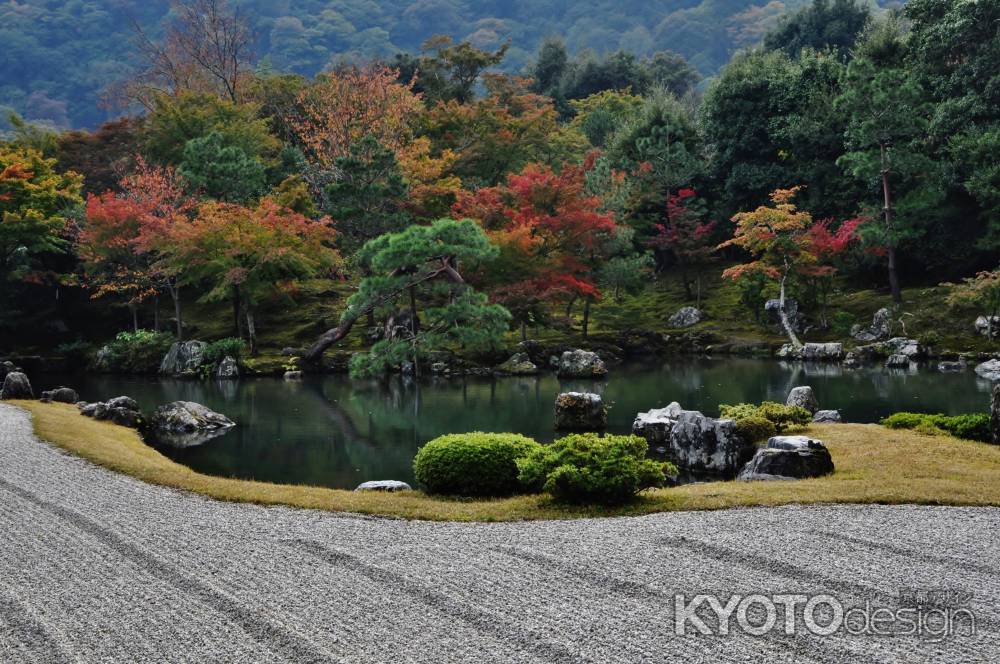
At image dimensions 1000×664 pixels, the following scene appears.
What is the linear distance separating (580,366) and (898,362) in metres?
10.4

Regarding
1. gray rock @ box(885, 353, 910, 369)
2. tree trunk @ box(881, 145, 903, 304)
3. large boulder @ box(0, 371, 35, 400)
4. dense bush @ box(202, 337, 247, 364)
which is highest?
tree trunk @ box(881, 145, 903, 304)

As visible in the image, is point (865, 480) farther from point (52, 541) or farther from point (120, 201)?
point (120, 201)

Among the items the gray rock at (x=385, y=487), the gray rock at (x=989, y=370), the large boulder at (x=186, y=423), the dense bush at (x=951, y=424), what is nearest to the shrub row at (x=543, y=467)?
the gray rock at (x=385, y=487)

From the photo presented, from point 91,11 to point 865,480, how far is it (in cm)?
13538

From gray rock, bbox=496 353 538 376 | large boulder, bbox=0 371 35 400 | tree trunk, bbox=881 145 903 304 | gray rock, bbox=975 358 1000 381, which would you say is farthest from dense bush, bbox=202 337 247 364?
tree trunk, bbox=881 145 903 304

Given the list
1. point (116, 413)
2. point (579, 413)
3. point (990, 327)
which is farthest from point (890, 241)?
point (116, 413)

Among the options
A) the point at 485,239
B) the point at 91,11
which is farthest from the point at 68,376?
the point at 91,11

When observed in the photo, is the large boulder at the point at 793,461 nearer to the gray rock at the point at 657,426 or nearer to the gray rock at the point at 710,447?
the gray rock at the point at 710,447

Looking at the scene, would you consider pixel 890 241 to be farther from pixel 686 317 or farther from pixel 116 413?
pixel 116 413

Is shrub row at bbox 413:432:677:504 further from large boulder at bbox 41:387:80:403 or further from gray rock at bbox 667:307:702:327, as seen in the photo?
gray rock at bbox 667:307:702:327

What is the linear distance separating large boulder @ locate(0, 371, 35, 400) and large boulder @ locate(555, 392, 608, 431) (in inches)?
556

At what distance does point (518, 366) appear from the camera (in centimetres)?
2869

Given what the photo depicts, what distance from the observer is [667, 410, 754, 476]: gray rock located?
1328 cm

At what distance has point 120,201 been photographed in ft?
108
